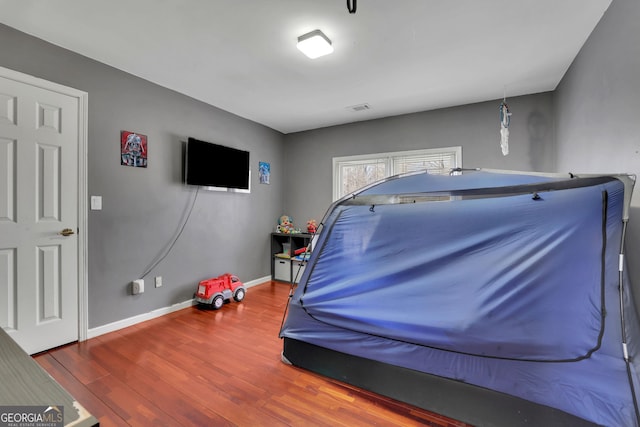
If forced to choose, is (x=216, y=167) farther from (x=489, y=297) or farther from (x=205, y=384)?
(x=489, y=297)

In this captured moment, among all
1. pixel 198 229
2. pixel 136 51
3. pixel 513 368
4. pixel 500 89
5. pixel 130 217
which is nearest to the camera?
pixel 513 368

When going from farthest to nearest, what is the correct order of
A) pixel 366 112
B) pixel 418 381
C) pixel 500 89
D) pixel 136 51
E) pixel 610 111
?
pixel 366 112 < pixel 500 89 < pixel 136 51 < pixel 610 111 < pixel 418 381

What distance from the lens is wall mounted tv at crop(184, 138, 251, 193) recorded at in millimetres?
3037

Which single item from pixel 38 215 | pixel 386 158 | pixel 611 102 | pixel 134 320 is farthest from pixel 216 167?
pixel 611 102

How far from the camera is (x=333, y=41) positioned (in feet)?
6.81

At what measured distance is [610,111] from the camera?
1698 millimetres

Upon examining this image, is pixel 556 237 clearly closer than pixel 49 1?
Yes

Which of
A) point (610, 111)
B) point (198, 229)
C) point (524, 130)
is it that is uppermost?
point (524, 130)

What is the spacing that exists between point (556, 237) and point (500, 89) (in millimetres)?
2151

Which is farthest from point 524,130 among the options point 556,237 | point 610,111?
point 556,237

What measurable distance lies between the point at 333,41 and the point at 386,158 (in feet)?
6.31

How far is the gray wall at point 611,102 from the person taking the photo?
146cm

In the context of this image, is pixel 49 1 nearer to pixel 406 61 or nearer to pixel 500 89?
pixel 406 61

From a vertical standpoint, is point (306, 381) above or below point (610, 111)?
below
